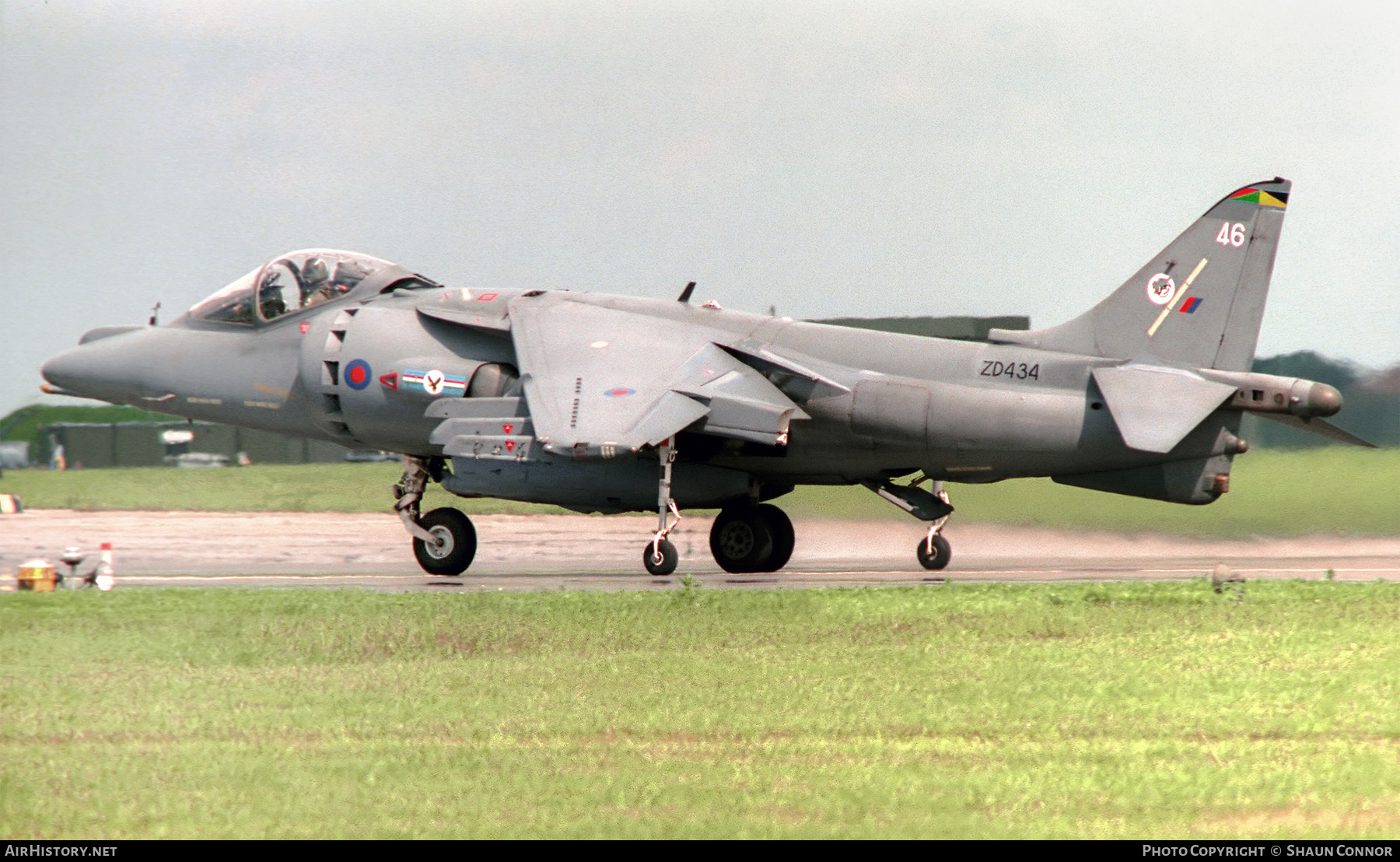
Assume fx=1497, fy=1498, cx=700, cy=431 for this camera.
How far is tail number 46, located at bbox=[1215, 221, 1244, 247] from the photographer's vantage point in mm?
16281

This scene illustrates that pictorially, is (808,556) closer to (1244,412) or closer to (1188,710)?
(1244,412)

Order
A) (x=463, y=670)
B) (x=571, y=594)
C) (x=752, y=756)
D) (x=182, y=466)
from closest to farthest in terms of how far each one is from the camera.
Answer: (x=752, y=756)
(x=463, y=670)
(x=571, y=594)
(x=182, y=466)

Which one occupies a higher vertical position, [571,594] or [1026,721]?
[1026,721]

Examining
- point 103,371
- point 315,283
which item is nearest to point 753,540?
point 315,283

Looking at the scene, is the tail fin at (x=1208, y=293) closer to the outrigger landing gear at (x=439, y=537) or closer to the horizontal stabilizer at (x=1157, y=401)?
the horizontal stabilizer at (x=1157, y=401)

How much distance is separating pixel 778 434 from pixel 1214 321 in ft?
16.0

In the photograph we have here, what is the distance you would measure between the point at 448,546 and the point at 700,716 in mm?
9833

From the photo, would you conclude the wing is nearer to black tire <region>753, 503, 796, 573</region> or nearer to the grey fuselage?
the grey fuselage

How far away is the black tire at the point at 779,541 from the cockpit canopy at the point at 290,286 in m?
5.86

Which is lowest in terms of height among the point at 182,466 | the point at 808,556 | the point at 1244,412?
the point at 182,466

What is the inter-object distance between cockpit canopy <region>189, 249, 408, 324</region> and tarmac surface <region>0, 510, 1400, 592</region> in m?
3.23

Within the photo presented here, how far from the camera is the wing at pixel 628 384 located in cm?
1585
